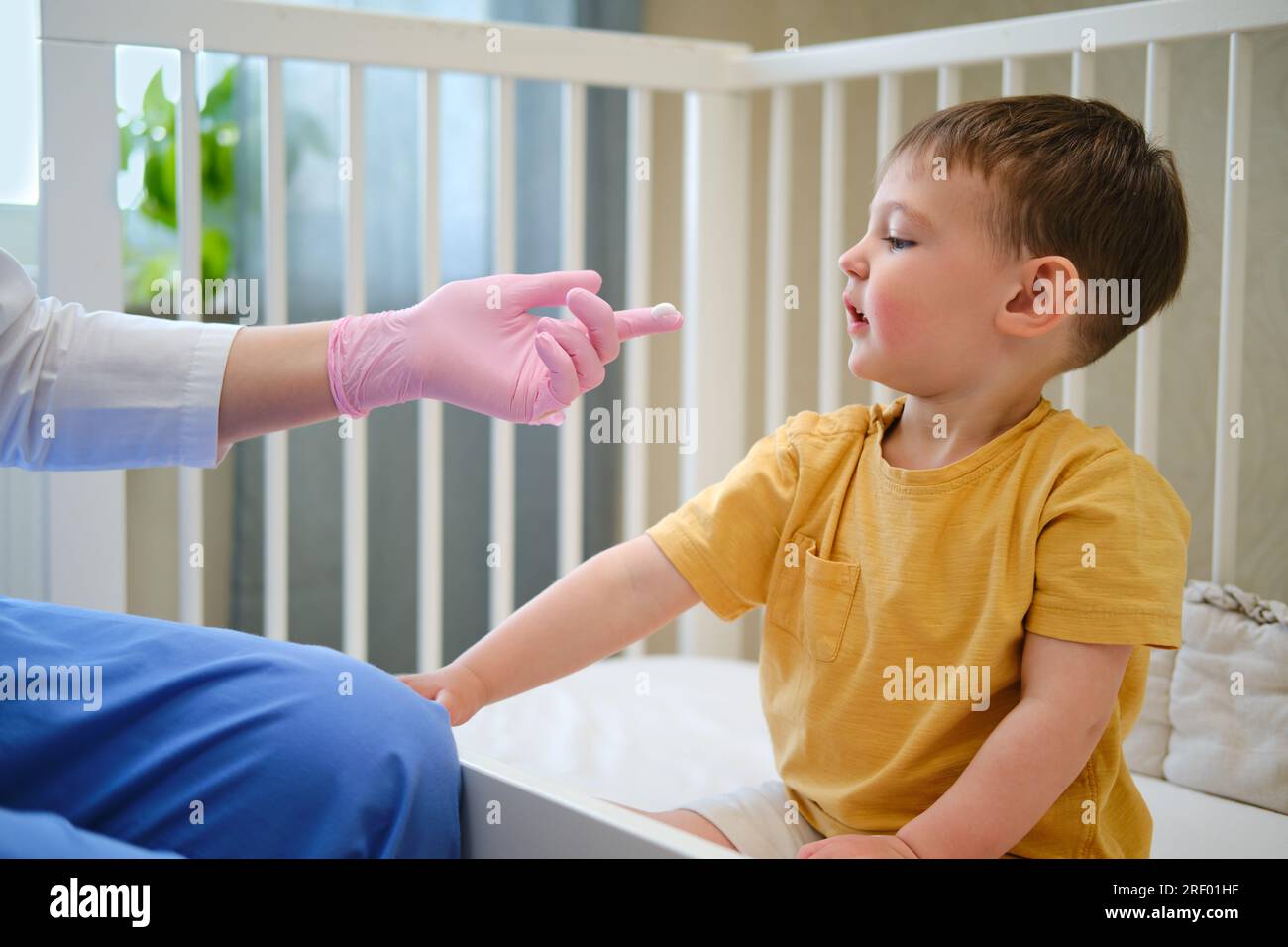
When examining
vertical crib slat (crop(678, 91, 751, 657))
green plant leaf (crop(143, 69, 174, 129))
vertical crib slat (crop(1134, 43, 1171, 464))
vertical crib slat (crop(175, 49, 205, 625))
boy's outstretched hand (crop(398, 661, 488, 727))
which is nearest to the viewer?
boy's outstretched hand (crop(398, 661, 488, 727))

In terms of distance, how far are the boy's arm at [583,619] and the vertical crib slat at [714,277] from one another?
1.77 ft

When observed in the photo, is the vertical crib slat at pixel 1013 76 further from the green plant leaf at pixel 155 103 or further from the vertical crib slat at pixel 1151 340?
the green plant leaf at pixel 155 103

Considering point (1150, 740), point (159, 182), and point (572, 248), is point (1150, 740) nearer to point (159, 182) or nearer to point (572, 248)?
point (572, 248)

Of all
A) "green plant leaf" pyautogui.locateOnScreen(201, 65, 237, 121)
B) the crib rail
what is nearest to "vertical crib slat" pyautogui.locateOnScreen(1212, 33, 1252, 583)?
the crib rail

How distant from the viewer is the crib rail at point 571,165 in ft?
3.58

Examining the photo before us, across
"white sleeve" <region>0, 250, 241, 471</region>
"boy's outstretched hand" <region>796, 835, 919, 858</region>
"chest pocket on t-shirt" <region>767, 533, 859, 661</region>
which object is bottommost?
"boy's outstretched hand" <region>796, 835, 919, 858</region>

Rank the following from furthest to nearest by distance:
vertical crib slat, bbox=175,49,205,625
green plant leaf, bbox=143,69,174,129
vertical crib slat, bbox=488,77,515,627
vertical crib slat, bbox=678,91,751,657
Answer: green plant leaf, bbox=143,69,174,129 < vertical crib slat, bbox=678,91,751,657 < vertical crib slat, bbox=488,77,515,627 < vertical crib slat, bbox=175,49,205,625

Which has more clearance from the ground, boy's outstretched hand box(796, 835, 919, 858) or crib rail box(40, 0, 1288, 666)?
crib rail box(40, 0, 1288, 666)

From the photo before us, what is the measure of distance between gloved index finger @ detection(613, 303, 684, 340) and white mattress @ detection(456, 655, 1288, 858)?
1.11 feet

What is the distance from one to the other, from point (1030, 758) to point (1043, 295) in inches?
12.0

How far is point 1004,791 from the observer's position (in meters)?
0.70

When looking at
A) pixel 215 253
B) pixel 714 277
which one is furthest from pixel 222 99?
pixel 714 277

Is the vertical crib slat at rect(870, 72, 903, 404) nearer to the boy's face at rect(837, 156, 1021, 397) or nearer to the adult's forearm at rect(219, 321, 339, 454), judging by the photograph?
the boy's face at rect(837, 156, 1021, 397)

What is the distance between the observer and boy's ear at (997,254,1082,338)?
2.62ft
